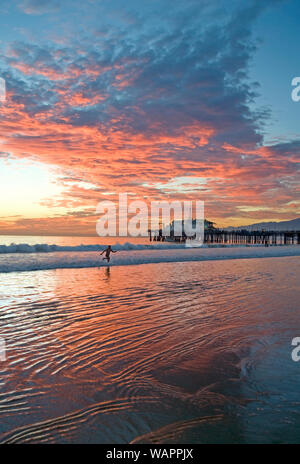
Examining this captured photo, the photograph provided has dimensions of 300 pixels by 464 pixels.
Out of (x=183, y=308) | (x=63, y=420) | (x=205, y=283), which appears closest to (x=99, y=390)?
(x=63, y=420)

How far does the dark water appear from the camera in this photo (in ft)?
12.1

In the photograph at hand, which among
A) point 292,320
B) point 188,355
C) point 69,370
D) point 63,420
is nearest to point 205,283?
point 292,320

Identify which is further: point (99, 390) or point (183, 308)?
point (183, 308)

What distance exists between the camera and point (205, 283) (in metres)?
16.1

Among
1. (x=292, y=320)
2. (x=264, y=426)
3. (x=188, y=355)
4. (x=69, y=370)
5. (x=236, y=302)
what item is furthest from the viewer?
(x=236, y=302)

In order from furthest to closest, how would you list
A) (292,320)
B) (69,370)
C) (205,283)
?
1. (205,283)
2. (292,320)
3. (69,370)

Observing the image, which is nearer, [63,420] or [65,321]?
[63,420]

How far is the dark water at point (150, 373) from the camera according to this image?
3.69 m

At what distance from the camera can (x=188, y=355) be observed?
607 cm

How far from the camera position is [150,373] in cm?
521
